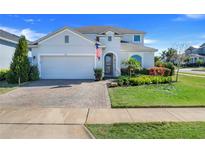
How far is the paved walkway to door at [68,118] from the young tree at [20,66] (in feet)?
30.2

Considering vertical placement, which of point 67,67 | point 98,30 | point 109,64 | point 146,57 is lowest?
point 67,67

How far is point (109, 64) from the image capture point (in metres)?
22.6

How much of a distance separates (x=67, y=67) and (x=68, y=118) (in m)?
12.5

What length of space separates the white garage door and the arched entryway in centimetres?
328

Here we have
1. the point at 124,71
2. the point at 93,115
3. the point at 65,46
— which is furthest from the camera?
the point at 124,71

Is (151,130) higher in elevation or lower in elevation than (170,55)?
lower

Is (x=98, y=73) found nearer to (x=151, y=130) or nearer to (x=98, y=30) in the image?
(x=98, y=30)

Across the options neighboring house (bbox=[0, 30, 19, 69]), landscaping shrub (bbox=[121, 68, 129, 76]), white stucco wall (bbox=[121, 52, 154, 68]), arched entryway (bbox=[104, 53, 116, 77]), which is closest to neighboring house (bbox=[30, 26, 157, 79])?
arched entryway (bbox=[104, 53, 116, 77])

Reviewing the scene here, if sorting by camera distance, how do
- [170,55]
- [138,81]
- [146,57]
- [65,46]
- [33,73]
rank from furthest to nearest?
[170,55] → [146,57] → [65,46] → [33,73] → [138,81]

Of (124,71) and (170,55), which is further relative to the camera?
(170,55)

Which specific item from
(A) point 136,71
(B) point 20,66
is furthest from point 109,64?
(B) point 20,66

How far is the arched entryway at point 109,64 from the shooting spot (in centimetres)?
2222
